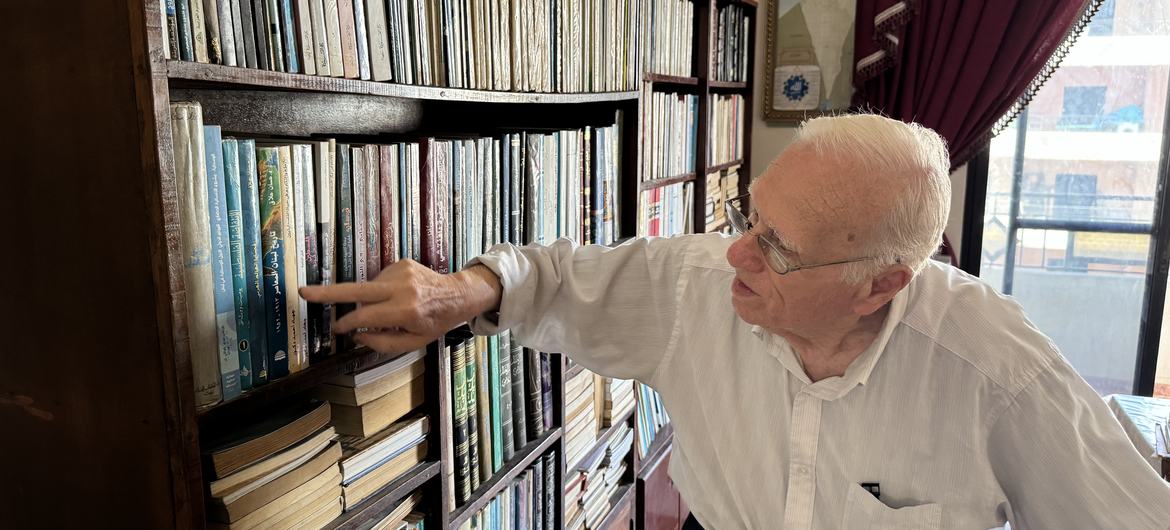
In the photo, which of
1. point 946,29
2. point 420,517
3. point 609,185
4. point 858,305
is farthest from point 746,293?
point 946,29

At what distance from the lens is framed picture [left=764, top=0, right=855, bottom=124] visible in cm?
329

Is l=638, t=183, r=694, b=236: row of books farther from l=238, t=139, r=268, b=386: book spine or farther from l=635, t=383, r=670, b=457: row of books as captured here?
l=238, t=139, r=268, b=386: book spine

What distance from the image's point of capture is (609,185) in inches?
74.3

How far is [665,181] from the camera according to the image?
2396 mm

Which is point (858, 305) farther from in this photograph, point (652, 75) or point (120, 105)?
point (652, 75)

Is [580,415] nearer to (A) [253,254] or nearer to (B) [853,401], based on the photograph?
(B) [853,401]

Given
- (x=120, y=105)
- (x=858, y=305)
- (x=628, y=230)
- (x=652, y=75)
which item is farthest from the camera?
(x=652, y=75)

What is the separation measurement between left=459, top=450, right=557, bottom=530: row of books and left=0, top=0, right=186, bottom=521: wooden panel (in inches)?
25.5

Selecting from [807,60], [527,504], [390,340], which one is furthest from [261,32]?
[807,60]

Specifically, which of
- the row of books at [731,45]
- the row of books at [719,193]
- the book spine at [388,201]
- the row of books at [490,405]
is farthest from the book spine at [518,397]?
the row of books at [731,45]

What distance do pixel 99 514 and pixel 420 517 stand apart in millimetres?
498

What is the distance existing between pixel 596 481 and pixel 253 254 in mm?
1314

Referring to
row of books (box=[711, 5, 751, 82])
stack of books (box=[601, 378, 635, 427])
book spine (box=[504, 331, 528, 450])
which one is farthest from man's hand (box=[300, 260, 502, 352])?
row of books (box=[711, 5, 751, 82])

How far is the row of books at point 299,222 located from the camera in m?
0.85
